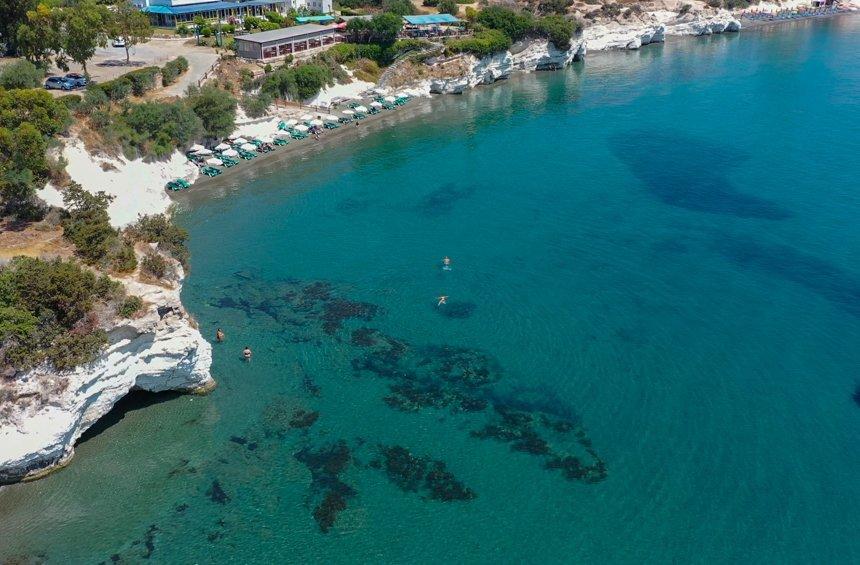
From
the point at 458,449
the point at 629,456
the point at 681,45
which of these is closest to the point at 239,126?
the point at 458,449

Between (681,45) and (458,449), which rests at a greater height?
(681,45)

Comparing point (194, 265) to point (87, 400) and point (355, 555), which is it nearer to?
point (87, 400)

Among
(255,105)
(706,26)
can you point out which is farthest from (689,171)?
(706,26)

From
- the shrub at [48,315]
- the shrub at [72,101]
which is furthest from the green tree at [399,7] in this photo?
the shrub at [48,315]

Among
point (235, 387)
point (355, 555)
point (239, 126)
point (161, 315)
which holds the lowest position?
point (355, 555)

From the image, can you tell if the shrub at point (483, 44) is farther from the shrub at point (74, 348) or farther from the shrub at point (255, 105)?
the shrub at point (74, 348)

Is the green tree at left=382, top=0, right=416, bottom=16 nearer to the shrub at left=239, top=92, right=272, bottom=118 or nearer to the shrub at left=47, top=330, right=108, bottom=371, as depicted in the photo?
the shrub at left=239, top=92, right=272, bottom=118

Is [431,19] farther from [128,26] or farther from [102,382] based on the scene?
[102,382]
